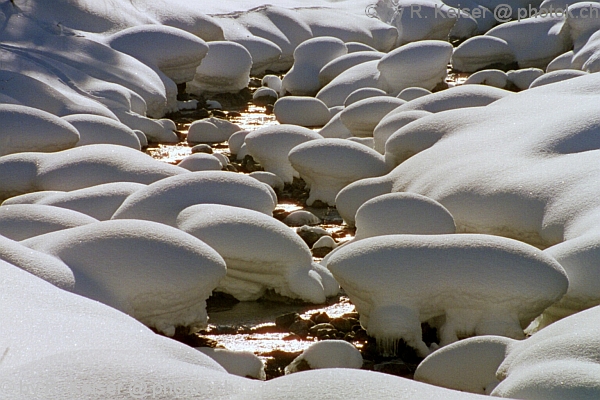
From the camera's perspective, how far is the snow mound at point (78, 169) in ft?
11.4

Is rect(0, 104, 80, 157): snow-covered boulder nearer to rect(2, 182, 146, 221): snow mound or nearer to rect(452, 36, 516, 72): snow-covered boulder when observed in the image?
rect(2, 182, 146, 221): snow mound

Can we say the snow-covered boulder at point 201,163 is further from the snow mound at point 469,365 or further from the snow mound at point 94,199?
the snow mound at point 469,365

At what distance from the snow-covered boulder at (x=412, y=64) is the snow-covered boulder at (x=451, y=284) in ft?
10.6

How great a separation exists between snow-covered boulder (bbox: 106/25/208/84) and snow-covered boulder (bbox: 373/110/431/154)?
1.94 m

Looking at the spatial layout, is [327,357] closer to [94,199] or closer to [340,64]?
[94,199]

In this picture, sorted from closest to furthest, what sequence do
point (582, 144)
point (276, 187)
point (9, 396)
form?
point (9, 396)
point (582, 144)
point (276, 187)

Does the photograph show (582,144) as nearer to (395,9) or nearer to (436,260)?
(436,260)

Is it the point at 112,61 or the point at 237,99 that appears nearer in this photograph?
the point at 112,61

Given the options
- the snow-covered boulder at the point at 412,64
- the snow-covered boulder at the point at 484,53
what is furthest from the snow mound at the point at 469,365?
the snow-covered boulder at the point at 484,53

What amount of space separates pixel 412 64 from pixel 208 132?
4.34ft

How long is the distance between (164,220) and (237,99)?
344cm

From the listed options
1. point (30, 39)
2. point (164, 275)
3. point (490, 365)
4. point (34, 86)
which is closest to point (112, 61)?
point (30, 39)

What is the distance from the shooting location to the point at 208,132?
5.14m

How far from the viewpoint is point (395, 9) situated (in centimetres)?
825
